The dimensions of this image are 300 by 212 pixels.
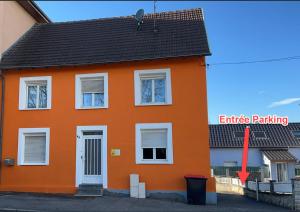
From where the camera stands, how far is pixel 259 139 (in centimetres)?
3275

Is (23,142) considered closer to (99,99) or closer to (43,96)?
(43,96)

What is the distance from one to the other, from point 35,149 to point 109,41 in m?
5.92

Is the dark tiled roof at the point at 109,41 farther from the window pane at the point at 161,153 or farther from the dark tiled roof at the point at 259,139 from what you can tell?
the dark tiled roof at the point at 259,139

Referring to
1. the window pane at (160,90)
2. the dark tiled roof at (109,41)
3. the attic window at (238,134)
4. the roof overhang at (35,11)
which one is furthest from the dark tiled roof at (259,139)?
the roof overhang at (35,11)

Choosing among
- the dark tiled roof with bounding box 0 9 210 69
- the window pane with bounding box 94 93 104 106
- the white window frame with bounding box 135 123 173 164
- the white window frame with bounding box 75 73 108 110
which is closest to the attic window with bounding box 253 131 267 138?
the dark tiled roof with bounding box 0 9 210 69

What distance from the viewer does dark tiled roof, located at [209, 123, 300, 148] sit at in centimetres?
3212

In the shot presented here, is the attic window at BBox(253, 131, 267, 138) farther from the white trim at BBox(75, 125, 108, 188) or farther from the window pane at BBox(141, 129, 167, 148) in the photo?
the white trim at BBox(75, 125, 108, 188)

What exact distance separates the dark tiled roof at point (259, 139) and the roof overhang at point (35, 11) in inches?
770

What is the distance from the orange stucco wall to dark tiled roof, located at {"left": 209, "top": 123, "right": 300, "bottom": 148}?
1911cm

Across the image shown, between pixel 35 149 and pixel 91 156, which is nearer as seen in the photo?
pixel 91 156

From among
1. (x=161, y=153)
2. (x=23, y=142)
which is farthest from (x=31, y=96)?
(x=161, y=153)

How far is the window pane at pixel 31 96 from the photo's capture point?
15488 millimetres

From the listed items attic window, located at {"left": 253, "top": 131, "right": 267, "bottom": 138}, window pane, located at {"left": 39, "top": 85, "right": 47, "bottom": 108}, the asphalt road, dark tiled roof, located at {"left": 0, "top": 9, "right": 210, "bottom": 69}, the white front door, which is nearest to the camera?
the asphalt road

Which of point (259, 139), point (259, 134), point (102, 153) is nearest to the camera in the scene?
point (102, 153)
